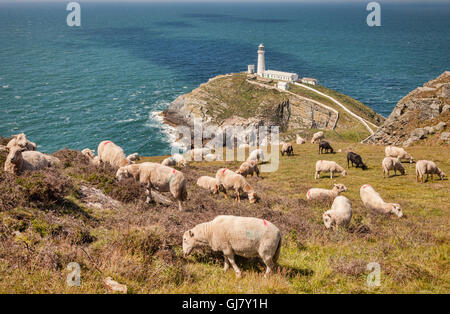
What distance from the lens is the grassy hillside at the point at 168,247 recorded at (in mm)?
7773

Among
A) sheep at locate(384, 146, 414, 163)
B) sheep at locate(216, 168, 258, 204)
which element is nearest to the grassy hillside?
sheep at locate(216, 168, 258, 204)

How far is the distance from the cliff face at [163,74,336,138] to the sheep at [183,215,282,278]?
95277 mm

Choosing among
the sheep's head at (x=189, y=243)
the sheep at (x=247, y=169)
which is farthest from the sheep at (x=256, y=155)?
the sheep's head at (x=189, y=243)

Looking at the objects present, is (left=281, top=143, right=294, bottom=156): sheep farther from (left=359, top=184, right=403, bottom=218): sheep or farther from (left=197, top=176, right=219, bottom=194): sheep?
(left=359, top=184, right=403, bottom=218): sheep

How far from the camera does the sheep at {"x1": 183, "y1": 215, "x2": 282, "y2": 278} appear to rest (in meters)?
8.68

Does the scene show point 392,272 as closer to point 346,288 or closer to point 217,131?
point 346,288

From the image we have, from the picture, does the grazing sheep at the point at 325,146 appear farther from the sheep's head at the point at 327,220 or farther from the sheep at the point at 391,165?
the sheep's head at the point at 327,220

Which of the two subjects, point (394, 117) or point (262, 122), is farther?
point (262, 122)

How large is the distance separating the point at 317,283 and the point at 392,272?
246cm

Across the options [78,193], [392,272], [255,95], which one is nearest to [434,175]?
[392,272]

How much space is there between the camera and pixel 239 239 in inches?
351

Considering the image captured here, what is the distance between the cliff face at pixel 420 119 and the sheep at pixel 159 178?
36405mm

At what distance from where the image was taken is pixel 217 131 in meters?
105

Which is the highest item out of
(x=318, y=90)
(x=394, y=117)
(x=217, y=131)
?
(x=318, y=90)
